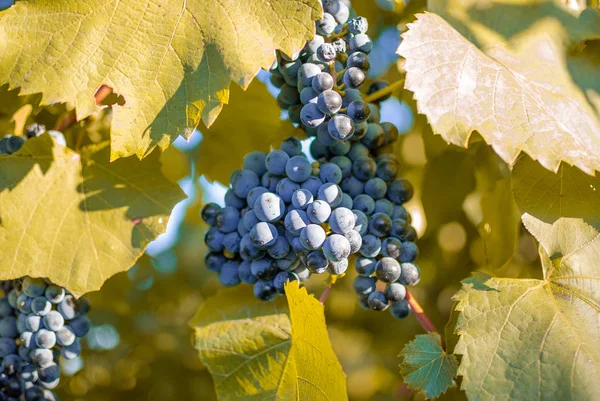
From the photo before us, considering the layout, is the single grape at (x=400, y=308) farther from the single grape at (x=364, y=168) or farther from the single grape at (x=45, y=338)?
the single grape at (x=45, y=338)

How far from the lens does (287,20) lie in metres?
1.10

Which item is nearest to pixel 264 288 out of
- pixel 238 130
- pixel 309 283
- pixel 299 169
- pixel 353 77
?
pixel 299 169

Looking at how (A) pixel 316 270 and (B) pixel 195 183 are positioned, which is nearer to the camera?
(A) pixel 316 270

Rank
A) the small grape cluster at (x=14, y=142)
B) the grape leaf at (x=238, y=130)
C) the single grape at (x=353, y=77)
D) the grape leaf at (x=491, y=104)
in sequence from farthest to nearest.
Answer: the grape leaf at (x=238, y=130) < the small grape cluster at (x=14, y=142) < the single grape at (x=353, y=77) < the grape leaf at (x=491, y=104)

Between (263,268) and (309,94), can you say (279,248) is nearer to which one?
(263,268)

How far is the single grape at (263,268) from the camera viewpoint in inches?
47.0

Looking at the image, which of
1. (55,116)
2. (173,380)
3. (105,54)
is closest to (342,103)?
(105,54)

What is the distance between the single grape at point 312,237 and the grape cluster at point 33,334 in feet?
2.03

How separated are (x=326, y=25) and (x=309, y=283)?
4.24 feet

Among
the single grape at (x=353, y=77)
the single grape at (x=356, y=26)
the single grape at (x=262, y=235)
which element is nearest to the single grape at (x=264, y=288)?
the single grape at (x=262, y=235)

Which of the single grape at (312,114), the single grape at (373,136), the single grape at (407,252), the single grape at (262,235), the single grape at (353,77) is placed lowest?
the single grape at (407,252)

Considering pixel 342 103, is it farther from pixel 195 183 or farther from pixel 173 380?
pixel 173 380

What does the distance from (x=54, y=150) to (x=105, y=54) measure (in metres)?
0.33

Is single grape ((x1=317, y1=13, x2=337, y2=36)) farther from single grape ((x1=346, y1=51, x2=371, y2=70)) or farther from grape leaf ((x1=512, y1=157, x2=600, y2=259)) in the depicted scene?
grape leaf ((x1=512, y1=157, x2=600, y2=259))
